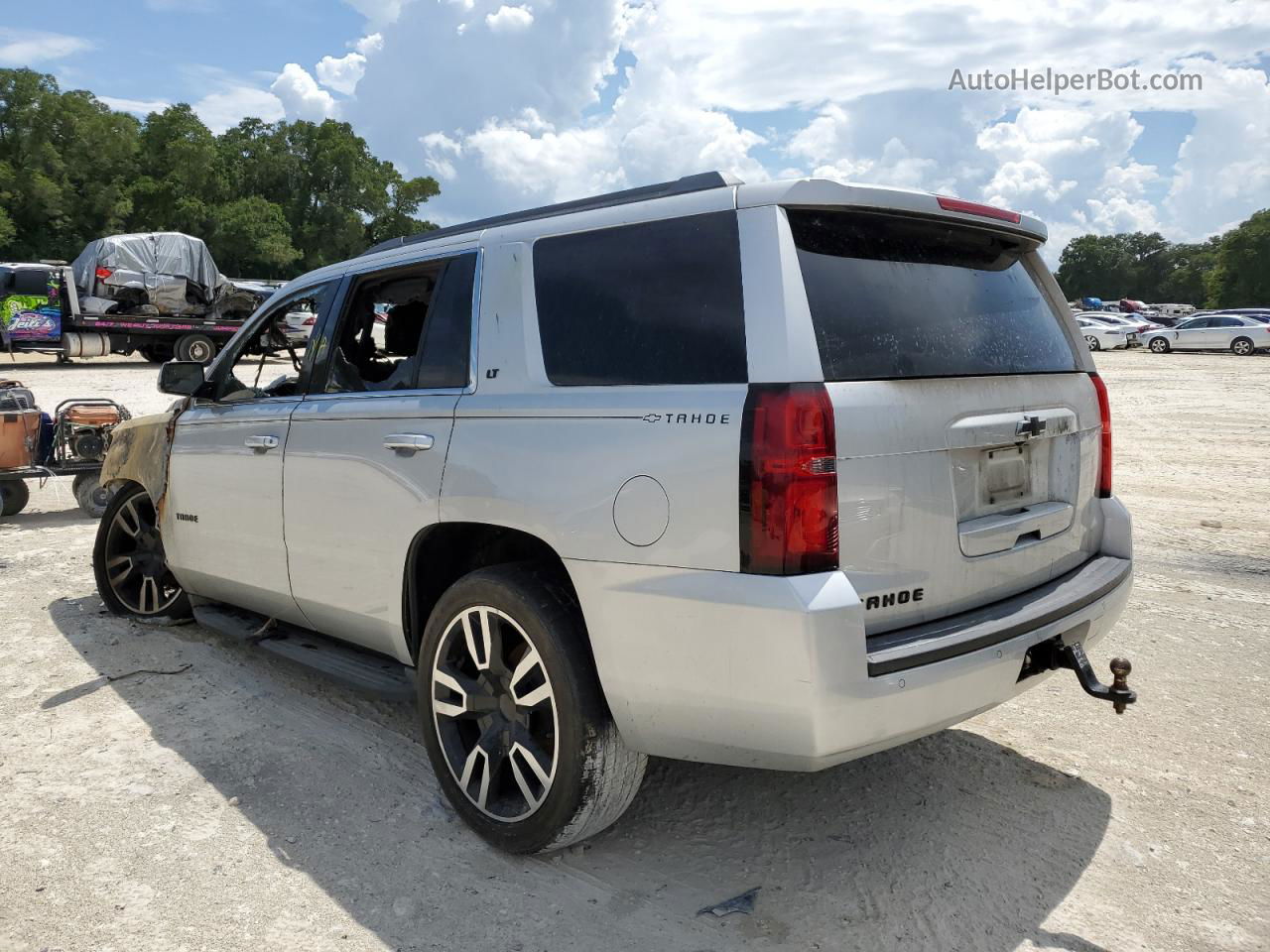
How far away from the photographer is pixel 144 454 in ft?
17.3

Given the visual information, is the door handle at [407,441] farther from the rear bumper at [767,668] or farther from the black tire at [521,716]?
the rear bumper at [767,668]

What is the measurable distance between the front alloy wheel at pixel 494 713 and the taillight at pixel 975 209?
1835 mm

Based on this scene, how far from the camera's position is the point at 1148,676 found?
473cm

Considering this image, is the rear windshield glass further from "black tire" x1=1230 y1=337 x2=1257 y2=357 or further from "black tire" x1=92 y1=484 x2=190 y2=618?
"black tire" x1=1230 y1=337 x2=1257 y2=357

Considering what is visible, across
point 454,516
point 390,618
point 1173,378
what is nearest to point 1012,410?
point 454,516

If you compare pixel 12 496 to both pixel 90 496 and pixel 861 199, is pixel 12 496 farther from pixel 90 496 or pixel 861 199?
pixel 861 199

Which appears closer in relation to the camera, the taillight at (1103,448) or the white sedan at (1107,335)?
the taillight at (1103,448)

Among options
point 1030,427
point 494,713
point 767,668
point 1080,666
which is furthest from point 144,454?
point 1080,666

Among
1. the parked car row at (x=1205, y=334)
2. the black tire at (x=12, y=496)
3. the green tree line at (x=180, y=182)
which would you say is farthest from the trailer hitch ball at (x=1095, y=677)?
the green tree line at (x=180, y=182)

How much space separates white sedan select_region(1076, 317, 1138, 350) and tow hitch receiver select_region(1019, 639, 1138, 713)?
41.5m

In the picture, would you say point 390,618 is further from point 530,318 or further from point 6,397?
point 6,397

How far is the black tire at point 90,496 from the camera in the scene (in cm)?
877

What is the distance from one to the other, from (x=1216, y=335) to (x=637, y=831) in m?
41.6

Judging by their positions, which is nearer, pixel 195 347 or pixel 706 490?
pixel 706 490
